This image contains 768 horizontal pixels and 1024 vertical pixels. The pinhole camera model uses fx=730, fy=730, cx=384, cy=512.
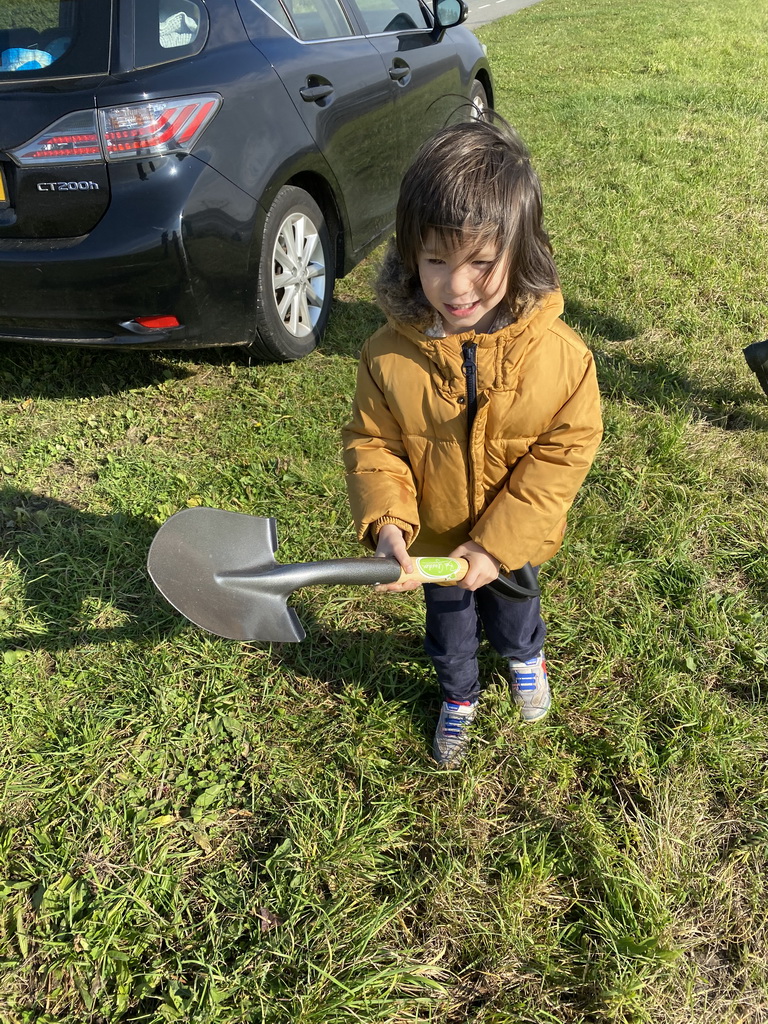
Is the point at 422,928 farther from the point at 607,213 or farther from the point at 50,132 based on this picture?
the point at 607,213

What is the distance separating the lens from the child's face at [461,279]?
1.43 m

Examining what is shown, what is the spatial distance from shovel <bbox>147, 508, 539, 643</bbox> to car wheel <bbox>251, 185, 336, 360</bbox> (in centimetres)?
173

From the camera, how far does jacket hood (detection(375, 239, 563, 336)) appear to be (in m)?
1.53

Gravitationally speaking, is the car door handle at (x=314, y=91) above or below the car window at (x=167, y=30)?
below

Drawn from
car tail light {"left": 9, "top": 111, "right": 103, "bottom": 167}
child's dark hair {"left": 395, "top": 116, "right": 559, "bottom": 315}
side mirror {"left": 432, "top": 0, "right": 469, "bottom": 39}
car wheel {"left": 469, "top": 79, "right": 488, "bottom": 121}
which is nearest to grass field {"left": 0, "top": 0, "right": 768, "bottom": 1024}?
car tail light {"left": 9, "top": 111, "right": 103, "bottom": 167}

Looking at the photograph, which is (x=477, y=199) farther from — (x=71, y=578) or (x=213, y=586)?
(x=71, y=578)

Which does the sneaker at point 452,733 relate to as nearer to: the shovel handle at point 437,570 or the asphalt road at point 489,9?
the shovel handle at point 437,570

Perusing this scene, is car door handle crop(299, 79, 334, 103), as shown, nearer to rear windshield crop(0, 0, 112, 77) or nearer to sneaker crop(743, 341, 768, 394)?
rear windshield crop(0, 0, 112, 77)

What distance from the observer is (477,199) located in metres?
1.37

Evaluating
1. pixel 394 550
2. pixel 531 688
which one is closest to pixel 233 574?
pixel 394 550

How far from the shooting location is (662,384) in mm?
3291

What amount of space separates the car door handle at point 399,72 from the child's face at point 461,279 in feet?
10.2

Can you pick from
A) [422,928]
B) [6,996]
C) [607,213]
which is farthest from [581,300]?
[6,996]

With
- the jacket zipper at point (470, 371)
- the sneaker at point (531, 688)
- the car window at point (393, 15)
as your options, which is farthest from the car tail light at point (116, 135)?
the sneaker at point (531, 688)
